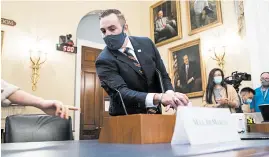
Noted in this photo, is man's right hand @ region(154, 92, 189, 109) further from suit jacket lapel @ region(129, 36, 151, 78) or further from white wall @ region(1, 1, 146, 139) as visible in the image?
white wall @ region(1, 1, 146, 139)

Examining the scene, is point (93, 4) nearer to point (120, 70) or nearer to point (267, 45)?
point (267, 45)

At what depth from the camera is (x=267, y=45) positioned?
388cm

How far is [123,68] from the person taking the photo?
4.90ft

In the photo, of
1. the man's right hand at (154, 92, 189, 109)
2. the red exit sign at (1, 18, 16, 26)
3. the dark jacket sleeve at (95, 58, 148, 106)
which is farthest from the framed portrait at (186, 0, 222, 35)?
the man's right hand at (154, 92, 189, 109)

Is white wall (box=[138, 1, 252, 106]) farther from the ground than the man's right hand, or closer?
farther from the ground

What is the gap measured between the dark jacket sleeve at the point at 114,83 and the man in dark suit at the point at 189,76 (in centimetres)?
350

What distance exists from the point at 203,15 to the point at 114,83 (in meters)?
3.97

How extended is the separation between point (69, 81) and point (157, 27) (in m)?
2.21

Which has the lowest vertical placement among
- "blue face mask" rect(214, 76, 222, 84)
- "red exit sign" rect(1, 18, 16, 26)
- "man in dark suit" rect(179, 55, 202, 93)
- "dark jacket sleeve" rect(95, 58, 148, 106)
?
"dark jacket sleeve" rect(95, 58, 148, 106)

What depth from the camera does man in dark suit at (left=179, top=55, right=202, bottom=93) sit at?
483 cm

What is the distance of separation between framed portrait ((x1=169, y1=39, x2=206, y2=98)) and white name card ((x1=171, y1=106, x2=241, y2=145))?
3662 millimetres

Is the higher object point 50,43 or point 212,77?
point 50,43

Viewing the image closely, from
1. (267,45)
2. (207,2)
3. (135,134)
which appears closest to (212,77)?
(267,45)

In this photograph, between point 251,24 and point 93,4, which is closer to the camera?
point 251,24
